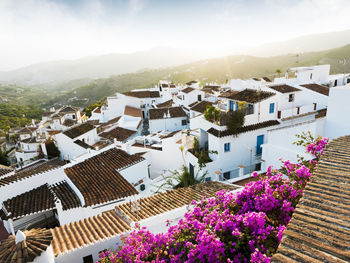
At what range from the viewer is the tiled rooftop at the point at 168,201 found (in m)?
9.71

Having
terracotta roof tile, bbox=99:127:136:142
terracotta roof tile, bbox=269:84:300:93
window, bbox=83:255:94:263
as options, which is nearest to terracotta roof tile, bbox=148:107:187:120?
terracotta roof tile, bbox=99:127:136:142

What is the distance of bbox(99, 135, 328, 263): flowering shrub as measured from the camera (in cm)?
452

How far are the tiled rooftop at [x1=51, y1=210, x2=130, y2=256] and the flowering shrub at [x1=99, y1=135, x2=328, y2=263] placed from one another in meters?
2.41

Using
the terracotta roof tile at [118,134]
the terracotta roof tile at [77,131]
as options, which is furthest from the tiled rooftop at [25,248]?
the terracotta roof tile at [118,134]

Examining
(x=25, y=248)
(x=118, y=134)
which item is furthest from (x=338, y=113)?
(x=118, y=134)

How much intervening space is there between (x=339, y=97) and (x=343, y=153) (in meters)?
9.89

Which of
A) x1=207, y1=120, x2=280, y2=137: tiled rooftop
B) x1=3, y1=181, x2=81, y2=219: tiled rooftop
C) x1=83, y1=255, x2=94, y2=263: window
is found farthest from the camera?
x1=207, y1=120, x2=280, y2=137: tiled rooftop

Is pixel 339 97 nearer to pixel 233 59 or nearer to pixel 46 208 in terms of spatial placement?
pixel 46 208

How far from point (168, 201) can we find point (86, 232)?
377 centimetres

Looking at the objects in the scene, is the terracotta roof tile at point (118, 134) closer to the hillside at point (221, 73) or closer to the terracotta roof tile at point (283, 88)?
the terracotta roof tile at point (283, 88)

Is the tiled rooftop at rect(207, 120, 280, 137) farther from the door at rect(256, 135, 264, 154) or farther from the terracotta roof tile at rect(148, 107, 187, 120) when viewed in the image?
the terracotta roof tile at rect(148, 107, 187, 120)

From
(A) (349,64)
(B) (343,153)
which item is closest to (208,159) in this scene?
(B) (343,153)

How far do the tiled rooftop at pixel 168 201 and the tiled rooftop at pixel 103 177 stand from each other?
2.36m

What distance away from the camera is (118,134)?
31.6 m
